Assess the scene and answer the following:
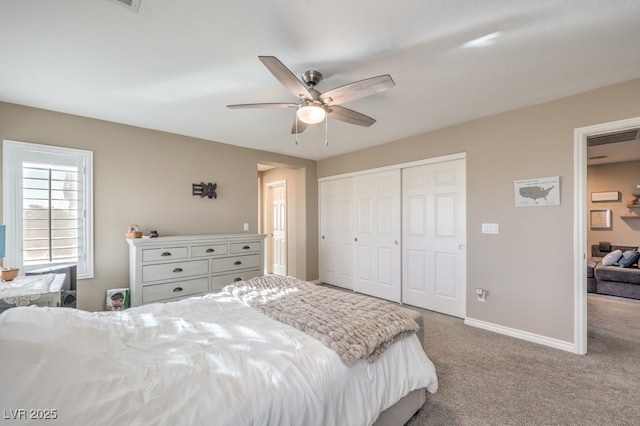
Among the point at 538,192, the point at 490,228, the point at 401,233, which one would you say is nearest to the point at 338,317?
the point at 490,228

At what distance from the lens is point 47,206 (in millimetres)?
2992

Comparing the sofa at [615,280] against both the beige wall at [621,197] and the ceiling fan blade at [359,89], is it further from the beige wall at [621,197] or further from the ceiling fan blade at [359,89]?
the ceiling fan blade at [359,89]

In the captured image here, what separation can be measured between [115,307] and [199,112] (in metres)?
2.41

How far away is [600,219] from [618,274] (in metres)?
1.81

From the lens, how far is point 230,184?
4.38 meters

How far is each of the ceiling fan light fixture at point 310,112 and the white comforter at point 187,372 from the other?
1.49 metres

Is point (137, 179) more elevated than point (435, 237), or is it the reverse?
point (137, 179)

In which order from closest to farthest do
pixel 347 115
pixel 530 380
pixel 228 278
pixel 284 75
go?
pixel 284 75, pixel 530 380, pixel 347 115, pixel 228 278

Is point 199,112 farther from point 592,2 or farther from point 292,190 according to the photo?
point 592,2

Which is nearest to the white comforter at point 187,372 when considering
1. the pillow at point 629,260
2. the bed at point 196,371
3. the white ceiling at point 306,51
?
the bed at point 196,371

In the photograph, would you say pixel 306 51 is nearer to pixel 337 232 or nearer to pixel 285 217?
pixel 337 232

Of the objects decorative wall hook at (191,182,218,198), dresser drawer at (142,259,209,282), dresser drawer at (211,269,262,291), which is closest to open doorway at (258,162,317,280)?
decorative wall hook at (191,182,218,198)

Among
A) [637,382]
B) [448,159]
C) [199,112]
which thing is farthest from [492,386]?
[199,112]

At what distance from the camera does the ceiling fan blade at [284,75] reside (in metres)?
1.63
